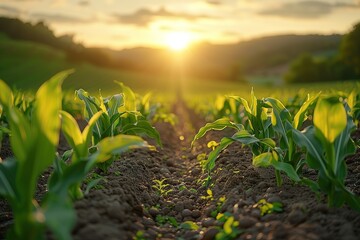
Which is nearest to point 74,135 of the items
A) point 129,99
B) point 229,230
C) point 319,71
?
point 229,230

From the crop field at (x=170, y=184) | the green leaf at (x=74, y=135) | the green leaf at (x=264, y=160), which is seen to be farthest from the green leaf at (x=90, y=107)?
the green leaf at (x=264, y=160)

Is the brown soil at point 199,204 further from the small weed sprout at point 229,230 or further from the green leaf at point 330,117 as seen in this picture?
the green leaf at point 330,117

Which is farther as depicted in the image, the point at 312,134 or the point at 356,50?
the point at 356,50

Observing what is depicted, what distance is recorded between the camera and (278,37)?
91.1 m

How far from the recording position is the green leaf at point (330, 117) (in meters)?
2.95

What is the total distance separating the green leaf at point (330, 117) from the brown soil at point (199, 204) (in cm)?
55

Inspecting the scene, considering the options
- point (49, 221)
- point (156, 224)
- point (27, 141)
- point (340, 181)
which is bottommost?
point (156, 224)

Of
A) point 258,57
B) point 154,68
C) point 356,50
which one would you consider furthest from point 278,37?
point 356,50

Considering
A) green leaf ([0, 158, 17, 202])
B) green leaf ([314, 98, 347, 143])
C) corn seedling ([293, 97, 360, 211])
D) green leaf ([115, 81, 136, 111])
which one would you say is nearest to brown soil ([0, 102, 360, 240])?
corn seedling ([293, 97, 360, 211])

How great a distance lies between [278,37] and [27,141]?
92976 mm

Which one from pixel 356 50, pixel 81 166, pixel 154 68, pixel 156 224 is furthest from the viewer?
pixel 154 68

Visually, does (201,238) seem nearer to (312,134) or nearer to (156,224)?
(156,224)

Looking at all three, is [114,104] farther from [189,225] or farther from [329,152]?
[329,152]

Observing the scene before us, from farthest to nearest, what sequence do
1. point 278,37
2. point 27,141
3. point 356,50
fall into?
1. point 278,37
2. point 356,50
3. point 27,141
